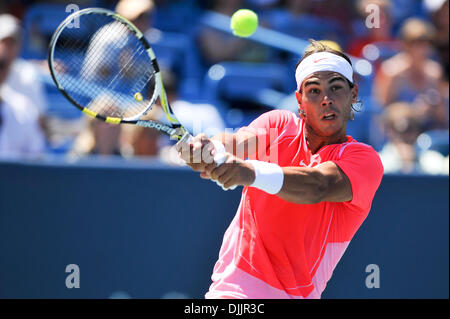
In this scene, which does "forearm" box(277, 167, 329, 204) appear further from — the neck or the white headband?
the white headband

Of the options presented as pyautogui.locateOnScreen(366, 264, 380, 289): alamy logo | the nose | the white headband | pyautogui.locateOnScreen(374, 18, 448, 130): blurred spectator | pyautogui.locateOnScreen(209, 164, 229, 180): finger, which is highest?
pyautogui.locateOnScreen(374, 18, 448, 130): blurred spectator

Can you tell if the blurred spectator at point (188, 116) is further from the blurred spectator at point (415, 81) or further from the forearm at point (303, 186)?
the forearm at point (303, 186)

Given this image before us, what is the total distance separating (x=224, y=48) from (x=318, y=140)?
3468 mm

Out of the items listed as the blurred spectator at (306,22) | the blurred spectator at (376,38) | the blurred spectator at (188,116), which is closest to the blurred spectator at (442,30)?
the blurred spectator at (376,38)

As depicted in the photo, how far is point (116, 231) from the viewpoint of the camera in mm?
4578

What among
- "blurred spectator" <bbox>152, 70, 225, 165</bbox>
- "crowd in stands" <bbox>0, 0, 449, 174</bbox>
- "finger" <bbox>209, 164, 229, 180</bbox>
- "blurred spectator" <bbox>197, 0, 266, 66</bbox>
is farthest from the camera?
"blurred spectator" <bbox>197, 0, 266, 66</bbox>

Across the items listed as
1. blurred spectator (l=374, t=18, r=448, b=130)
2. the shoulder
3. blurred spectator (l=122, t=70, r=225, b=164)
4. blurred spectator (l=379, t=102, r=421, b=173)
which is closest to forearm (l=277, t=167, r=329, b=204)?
the shoulder

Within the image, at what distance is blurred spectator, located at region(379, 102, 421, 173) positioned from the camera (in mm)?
5078

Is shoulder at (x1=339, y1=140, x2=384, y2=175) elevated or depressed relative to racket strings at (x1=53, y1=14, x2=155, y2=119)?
depressed

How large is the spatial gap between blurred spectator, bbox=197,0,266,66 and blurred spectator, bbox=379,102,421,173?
1.55 metres

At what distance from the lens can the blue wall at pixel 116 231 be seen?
14.9ft

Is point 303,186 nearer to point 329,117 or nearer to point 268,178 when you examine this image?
point 268,178

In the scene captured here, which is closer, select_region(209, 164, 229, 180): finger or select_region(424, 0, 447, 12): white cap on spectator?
select_region(209, 164, 229, 180): finger

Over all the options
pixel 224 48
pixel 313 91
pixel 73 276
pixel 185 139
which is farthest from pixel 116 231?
pixel 224 48
